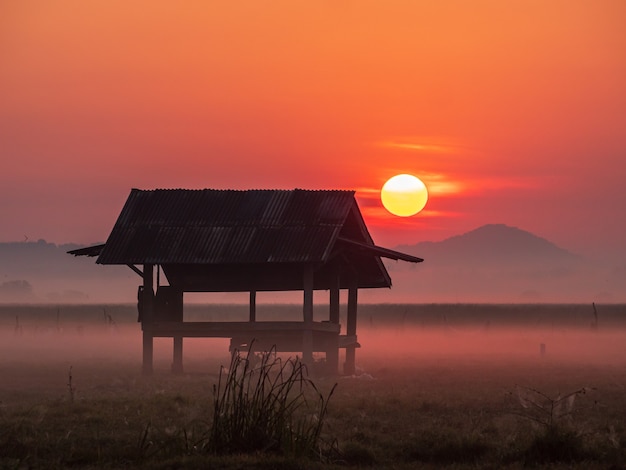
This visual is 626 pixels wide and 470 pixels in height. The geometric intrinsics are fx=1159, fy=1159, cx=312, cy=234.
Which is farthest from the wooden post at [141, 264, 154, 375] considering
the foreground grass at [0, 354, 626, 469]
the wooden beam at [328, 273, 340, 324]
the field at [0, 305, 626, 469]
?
the wooden beam at [328, 273, 340, 324]

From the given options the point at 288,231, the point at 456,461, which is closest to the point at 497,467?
the point at 456,461

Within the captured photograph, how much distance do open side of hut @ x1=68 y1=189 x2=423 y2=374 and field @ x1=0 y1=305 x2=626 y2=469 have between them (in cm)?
170

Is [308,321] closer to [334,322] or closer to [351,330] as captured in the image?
[334,322]

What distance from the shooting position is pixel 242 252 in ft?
115

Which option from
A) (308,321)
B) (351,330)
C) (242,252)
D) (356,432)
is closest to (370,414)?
(356,432)

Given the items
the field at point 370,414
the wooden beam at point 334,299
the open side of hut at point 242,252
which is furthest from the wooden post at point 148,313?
the wooden beam at point 334,299

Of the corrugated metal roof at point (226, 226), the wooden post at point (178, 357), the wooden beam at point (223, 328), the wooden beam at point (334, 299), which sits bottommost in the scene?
the wooden post at point (178, 357)

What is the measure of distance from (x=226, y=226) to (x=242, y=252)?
1.64 metres

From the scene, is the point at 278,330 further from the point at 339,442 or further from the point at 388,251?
the point at 339,442

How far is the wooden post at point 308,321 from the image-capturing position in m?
35.3

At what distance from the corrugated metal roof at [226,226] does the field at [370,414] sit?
383 centimetres

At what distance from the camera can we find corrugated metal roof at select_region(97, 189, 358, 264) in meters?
35.0

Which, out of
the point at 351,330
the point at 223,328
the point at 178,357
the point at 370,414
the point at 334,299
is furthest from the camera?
the point at 351,330

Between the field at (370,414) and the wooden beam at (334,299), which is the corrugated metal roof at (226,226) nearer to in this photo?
the wooden beam at (334,299)
